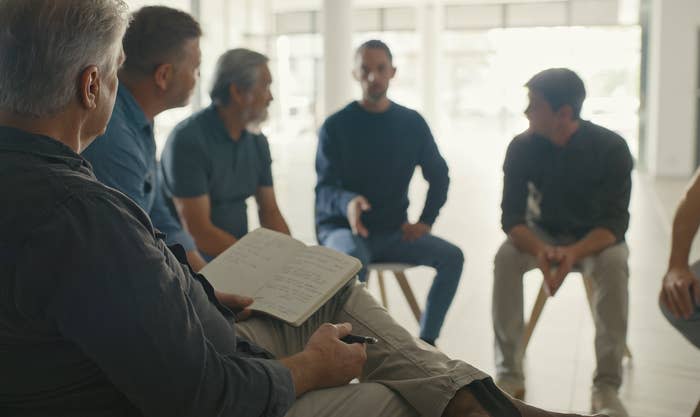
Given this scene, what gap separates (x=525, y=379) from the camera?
278 cm

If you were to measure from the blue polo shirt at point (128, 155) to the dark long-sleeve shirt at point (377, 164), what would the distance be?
106 cm

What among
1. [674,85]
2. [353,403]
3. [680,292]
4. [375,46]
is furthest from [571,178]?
[674,85]

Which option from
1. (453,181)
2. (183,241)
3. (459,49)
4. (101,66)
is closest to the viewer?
(101,66)

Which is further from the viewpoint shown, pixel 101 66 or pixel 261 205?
pixel 261 205

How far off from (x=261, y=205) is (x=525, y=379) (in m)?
1.32

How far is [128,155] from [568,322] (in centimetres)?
245

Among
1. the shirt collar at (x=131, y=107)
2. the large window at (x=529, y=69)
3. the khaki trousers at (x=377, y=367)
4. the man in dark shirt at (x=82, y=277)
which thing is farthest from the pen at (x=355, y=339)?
the large window at (x=529, y=69)

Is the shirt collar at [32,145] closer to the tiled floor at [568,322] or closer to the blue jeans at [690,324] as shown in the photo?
the blue jeans at [690,324]

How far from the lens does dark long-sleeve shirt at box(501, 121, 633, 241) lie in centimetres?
273

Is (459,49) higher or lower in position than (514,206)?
higher

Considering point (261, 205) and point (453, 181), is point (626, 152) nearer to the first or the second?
point (261, 205)

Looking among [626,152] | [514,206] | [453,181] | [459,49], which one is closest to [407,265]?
[514,206]

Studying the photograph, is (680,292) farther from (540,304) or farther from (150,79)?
(150,79)

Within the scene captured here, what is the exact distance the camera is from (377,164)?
3189 millimetres
